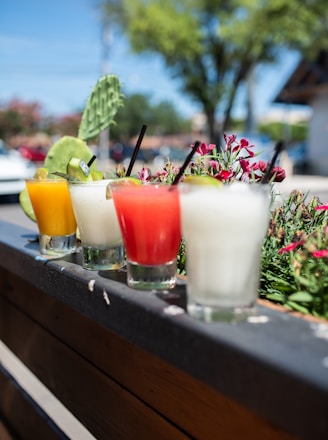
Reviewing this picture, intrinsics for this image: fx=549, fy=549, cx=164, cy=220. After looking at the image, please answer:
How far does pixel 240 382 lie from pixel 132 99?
5863cm

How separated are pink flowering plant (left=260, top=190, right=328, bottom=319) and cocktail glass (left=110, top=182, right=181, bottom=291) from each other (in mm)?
245

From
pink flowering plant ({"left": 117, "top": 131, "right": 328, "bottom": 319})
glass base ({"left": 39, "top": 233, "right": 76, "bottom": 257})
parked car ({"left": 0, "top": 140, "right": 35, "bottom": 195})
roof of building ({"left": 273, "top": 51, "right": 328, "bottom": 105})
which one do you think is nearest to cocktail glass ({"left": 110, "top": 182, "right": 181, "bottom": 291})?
pink flowering plant ({"left": 117, "top": 131, "right": 328, "bottom": 319})

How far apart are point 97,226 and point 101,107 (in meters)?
0.72

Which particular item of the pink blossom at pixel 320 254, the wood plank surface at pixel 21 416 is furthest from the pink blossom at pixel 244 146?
the wood plank surface at pixel 21 416

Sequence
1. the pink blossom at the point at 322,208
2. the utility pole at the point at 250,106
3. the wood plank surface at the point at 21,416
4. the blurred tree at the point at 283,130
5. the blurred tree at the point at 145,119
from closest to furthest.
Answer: the pink blossom at the point at 322,208 < the wood plank surface at the point at 21,416 < the utility pole at the point at 250,106 < the blurred tree at the point at 283,130 < the blurred tree at the point at 145,119

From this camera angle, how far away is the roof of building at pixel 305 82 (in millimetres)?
19375

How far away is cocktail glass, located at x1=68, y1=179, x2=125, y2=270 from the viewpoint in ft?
4.64

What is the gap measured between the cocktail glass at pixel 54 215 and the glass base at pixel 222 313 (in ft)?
2.44

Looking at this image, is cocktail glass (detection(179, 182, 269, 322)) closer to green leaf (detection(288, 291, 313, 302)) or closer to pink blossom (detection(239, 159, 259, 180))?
green leaf (detection(288, 291, 313, 302))

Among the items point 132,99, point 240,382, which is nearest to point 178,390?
point 240,382

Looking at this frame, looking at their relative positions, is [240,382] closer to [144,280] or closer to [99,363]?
[144,280]

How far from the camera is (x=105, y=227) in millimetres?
1431

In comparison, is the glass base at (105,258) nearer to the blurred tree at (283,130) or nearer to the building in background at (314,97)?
the building in background at (314,97)

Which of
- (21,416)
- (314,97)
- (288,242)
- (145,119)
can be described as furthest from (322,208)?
(145,119)
